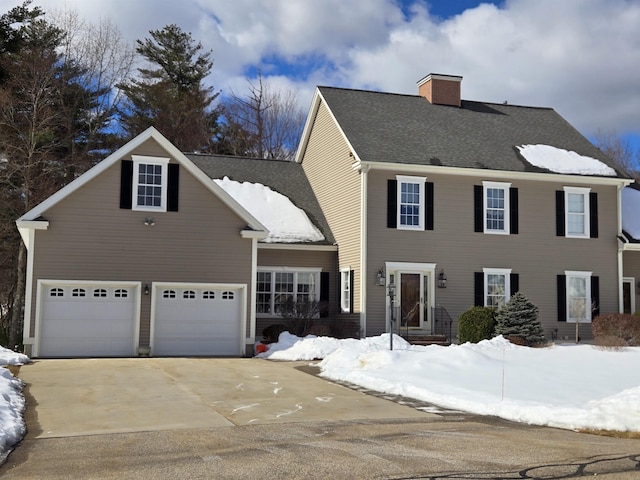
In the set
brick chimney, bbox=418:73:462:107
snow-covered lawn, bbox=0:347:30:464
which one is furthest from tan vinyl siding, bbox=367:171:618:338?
snow-covered lawn, bbox=0:347:30:464

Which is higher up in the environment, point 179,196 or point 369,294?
point 179,196

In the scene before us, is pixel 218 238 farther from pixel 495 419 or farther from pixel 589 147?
pixel 589 147

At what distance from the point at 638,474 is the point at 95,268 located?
15048mm

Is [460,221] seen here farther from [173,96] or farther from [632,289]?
[173,96]

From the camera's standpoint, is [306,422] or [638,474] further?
[306,422]

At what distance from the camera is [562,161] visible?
2375 centimetres

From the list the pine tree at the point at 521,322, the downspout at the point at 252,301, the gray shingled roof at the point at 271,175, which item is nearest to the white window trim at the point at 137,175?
the downspout at the point at 252,301

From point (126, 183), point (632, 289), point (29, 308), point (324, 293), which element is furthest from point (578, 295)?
point (29, 308)

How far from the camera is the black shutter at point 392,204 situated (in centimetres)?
2166

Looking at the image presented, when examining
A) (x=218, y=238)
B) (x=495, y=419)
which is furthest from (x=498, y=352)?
(x=218, y=238)

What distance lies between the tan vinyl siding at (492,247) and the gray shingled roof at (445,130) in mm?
762

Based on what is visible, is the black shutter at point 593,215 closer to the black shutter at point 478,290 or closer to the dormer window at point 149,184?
the black shutter at point 478,290

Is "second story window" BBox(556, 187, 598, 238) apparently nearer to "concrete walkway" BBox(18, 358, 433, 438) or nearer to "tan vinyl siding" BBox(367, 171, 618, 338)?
"tan vinyl siding" BBox(367, 171, 618, 338)

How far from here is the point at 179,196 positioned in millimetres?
19688
